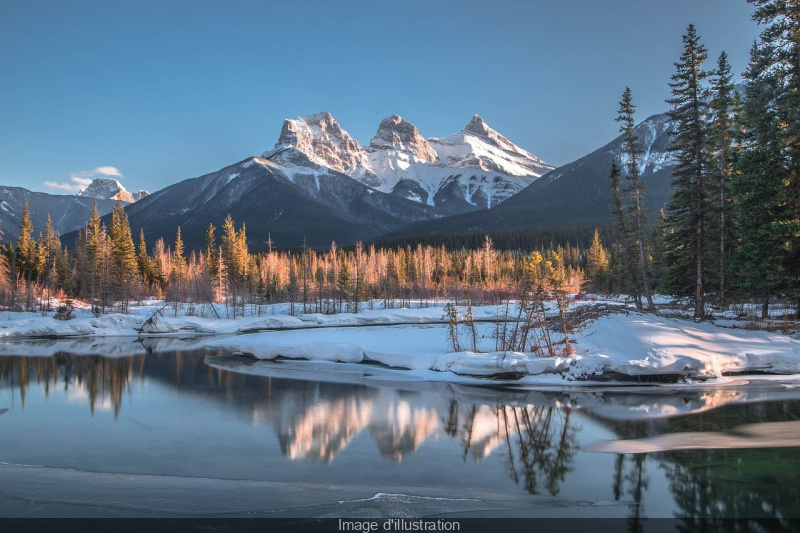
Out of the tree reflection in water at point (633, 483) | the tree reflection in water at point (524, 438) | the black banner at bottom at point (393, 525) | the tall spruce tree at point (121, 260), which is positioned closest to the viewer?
the black banner at bottom at point (393, 525)

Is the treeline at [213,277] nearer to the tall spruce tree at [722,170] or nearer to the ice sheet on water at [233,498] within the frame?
the tall spruce tree at [722,170]

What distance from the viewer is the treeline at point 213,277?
69.4m

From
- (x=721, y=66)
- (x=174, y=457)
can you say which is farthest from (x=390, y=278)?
(x=174, y=457)

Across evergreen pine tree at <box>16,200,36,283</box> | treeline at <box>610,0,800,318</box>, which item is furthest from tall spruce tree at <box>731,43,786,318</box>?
evergreen pine tree at <box>16,200,36,283</box>

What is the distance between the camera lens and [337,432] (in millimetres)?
15117

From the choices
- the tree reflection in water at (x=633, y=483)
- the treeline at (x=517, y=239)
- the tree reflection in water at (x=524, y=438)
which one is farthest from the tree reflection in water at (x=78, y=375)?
the treeline at (x=517, y=239)

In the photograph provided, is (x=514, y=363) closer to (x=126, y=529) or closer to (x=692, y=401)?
(x=692, y=401)

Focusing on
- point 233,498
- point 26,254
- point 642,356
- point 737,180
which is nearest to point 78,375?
point 233,498

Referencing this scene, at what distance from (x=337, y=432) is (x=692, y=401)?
1263 cm

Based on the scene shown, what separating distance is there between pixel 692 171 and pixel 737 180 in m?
3.56

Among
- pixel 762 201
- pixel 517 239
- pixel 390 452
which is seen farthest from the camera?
pixel 517 239

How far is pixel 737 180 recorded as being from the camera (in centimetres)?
2570

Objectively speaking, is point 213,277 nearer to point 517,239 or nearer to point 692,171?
point 692,171

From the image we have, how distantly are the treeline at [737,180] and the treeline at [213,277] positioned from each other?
2373cm
